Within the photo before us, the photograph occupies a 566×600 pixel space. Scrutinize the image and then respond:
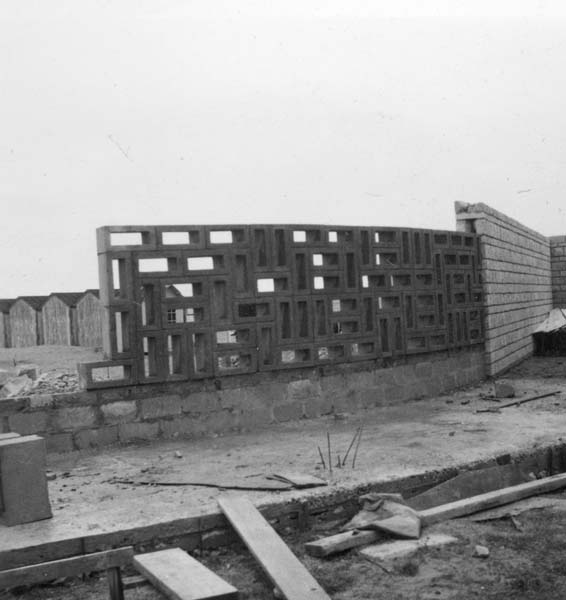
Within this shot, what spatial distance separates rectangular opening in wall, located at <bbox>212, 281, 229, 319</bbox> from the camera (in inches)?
331

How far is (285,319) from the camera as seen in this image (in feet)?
29.5

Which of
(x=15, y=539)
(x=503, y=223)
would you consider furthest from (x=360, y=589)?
(x=503, y=223)

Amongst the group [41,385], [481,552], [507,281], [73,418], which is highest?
[507,281]

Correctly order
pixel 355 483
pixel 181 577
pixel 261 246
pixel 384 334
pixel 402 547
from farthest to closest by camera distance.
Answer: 1. pixel 384 334
2. pixel 261 246
3. pixel 355 483
4. pixel 402 547
5. pixel 181 577

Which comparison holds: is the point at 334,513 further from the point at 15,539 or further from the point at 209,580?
the point at 15,539

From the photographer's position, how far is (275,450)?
23.5 feet

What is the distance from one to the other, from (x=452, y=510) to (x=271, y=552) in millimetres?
1442

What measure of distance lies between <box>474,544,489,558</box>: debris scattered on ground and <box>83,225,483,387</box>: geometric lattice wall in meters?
4.17

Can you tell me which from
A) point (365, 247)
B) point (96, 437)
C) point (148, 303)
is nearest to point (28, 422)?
point (96, 437)

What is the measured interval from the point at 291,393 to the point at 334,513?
358 cm

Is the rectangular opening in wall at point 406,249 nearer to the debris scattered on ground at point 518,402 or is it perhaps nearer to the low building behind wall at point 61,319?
the debris scattered on ground at point 518,402

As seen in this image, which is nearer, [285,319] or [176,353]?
[176,353]

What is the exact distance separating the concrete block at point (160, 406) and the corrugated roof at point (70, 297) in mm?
6857

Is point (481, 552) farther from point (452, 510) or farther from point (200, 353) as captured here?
point (200, 353)
